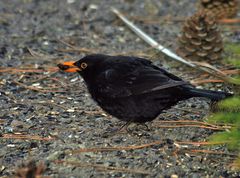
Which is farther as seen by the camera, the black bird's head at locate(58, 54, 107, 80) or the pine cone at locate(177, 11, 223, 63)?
the pine cone at locate(177, 11, 223, 63)

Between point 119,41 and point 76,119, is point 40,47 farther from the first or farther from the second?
point 76,119

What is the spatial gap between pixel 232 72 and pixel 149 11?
8.59 feet

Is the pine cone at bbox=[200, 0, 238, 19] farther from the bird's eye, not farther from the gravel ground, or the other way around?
the bird's eye

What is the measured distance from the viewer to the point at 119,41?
288 inches

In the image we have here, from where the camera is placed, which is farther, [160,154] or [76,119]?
[76,119]

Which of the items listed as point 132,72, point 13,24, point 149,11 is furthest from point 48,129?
point 149,11

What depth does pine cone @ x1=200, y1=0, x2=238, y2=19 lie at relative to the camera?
7.75 m

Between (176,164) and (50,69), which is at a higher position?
(50,69)

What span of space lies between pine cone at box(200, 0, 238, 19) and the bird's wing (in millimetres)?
3255

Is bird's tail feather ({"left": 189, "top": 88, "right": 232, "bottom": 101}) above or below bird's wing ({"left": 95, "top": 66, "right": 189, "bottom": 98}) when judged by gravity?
below

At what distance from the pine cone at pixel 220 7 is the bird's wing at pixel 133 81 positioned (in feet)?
10.7

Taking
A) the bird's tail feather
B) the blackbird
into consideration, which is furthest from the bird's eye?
the bird's tail feather

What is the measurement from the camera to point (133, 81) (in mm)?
4652

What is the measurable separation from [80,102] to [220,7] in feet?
10.3
